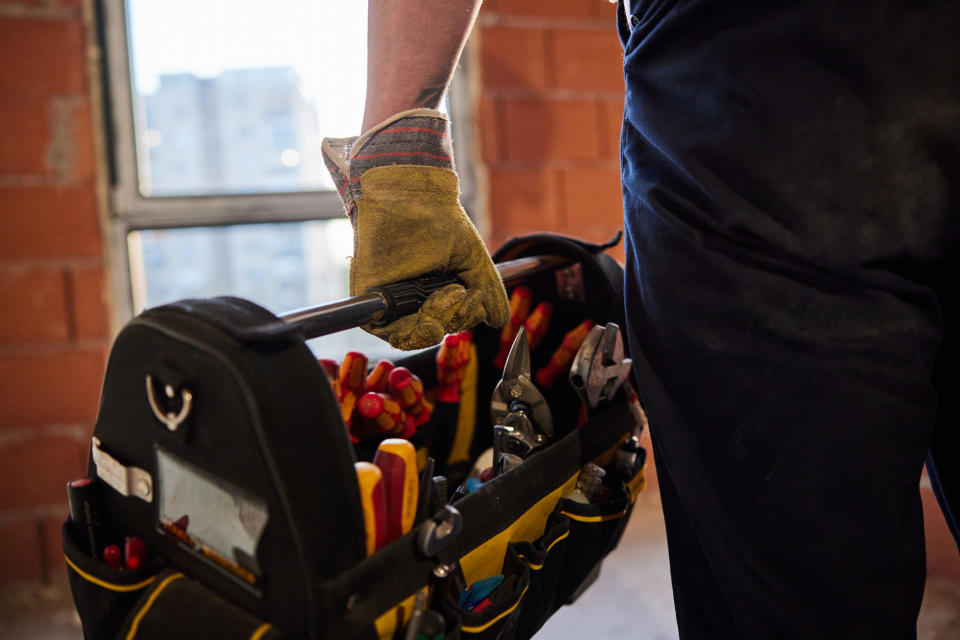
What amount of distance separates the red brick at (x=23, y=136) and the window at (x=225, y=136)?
0.13 metres

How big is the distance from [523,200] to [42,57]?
105 cm

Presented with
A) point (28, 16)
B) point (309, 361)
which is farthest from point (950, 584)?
point (28, 16)

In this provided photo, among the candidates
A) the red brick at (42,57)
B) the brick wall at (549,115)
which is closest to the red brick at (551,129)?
the brick wall at (549,115)

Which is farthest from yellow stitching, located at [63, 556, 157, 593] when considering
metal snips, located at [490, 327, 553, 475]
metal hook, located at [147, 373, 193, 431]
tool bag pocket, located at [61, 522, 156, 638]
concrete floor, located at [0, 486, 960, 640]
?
concrete floor, located at [0, 486, 960, 640]

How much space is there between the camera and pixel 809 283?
484 mm

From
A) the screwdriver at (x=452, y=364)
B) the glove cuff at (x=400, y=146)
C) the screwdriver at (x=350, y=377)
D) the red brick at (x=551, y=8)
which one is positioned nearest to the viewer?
the glove cuff at (x=400, y=146)

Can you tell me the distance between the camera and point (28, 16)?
139cm

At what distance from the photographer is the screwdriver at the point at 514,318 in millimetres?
949

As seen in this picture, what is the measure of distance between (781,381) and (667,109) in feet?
0.72

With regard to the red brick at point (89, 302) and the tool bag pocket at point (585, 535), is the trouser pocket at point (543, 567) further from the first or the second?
the red brick at point (89, 302)

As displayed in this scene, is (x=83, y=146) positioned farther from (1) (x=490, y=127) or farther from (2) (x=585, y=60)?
(2) (x=585, y=60)

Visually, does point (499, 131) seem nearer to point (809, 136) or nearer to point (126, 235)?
point (126, 235)

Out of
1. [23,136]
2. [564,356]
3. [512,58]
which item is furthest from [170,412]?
[512,58]

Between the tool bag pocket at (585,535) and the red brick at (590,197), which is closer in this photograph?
the tool bag pocket at (585,535)
